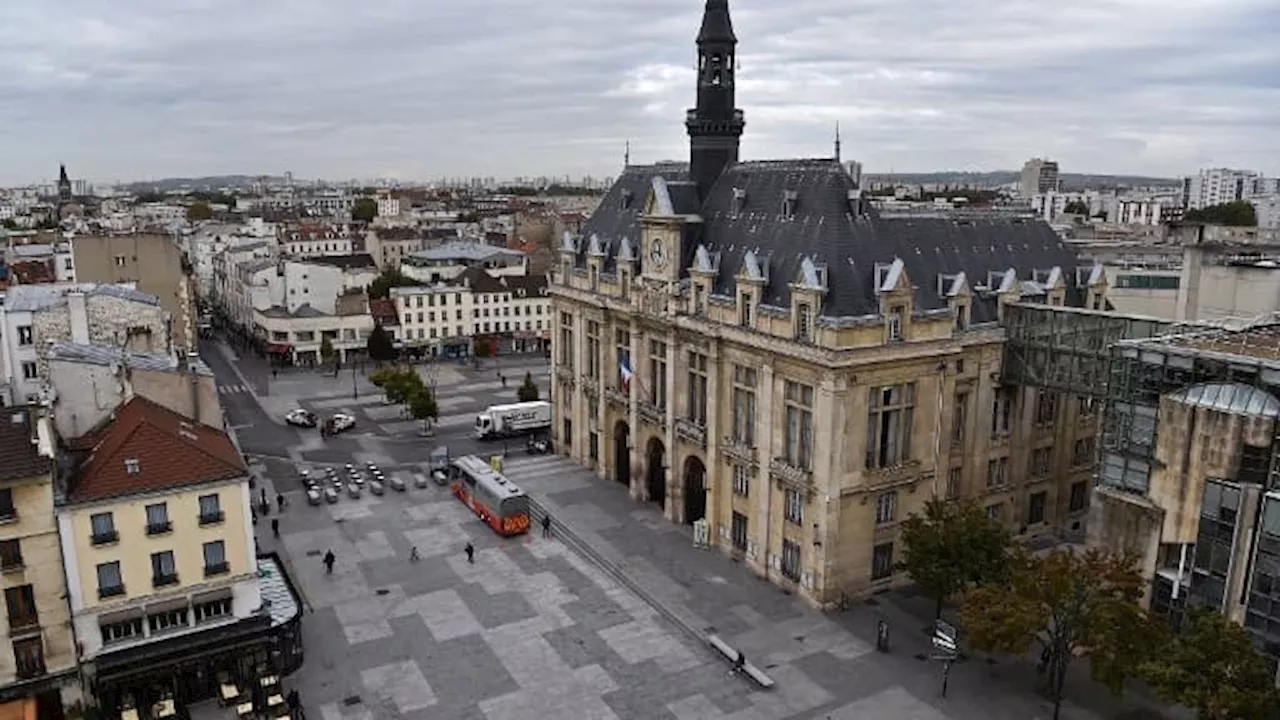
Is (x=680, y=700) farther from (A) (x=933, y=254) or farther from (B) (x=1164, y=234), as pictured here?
(B) (x=1164, y=234)

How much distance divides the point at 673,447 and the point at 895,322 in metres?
20.8

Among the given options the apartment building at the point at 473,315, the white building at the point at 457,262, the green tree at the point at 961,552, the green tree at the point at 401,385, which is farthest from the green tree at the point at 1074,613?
the white building at the point at 457,262

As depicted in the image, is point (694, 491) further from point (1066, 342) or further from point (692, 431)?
point (1066, 342)

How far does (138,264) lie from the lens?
342 ft

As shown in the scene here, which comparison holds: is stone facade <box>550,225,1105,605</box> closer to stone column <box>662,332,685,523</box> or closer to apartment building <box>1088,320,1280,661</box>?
stone column <box>662,332,685,523</box>

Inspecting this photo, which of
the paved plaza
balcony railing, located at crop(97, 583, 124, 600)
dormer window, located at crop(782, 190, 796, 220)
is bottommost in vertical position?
the paved plaza

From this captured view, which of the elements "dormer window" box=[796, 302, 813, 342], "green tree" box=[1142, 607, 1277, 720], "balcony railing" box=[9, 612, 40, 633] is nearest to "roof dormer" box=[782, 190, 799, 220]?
"dormer window" box=[796, 302, 813, 342]

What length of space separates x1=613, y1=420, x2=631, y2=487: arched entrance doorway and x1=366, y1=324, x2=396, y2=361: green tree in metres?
61.5

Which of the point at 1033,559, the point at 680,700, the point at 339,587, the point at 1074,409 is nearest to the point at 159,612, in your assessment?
the point at 339,587

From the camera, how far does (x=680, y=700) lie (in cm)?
4762

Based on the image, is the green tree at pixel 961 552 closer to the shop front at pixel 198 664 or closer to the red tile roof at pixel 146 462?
the shop front at pixel 198 664

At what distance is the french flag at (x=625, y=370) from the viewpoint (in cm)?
7544

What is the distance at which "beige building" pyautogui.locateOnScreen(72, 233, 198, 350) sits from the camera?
102 meters

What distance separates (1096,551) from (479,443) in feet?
204
